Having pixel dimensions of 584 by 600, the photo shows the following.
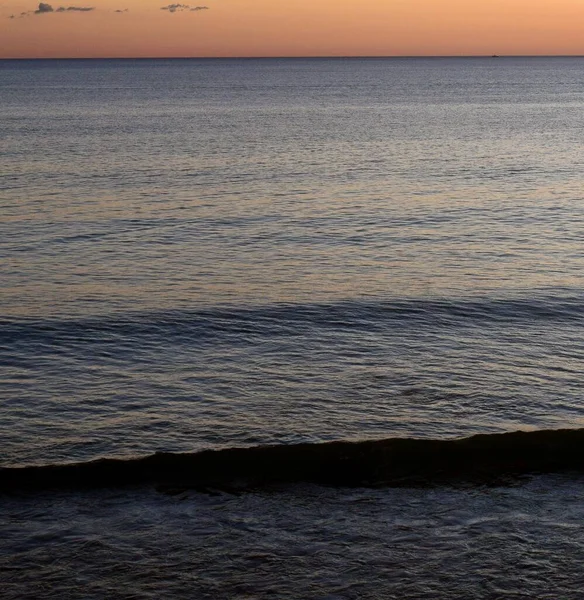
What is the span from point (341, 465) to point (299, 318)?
350 inches

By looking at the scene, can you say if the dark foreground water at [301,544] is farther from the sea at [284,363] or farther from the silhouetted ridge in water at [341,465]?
the silhouetted ridge in water at [341,465]

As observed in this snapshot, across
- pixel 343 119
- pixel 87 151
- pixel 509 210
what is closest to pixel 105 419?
pixel 509 210

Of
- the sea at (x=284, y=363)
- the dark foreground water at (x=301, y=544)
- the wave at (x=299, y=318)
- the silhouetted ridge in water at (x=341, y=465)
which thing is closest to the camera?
the dark foreground water at (x=301, y=544)

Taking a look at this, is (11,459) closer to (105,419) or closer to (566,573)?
(105,419)

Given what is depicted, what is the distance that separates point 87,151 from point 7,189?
1731cm

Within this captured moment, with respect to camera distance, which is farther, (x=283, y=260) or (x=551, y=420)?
(x=283, y=260)


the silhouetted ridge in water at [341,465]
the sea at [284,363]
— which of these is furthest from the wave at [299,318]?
the silhouetted ridge in water at [341,465]

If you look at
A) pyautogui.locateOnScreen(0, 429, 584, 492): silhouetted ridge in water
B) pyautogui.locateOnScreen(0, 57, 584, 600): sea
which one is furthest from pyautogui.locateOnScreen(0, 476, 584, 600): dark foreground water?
pyautogui.locateOnScreen(0, 429, 584, 492): silhouetted ridge in water

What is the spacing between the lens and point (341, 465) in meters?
12.0

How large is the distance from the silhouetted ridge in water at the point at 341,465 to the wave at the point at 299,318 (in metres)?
7.38

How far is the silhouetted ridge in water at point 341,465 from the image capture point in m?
11.5

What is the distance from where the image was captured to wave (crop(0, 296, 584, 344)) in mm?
19578

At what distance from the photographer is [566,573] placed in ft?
29.8

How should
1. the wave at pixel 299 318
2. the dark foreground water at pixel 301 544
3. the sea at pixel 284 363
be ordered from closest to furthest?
the dark foreground water at pixel 301 544
the sea at pixel 284 363
the wave at pixel 299 318
